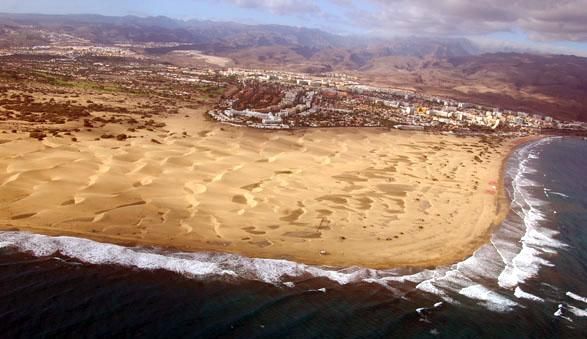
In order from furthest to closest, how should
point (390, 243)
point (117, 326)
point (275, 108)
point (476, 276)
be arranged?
point (275, 108), point (390, 243), point (476, 276), point (117, 326)

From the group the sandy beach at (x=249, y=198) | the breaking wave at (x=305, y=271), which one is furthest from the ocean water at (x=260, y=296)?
the sandy beach at (x=249, y=198)

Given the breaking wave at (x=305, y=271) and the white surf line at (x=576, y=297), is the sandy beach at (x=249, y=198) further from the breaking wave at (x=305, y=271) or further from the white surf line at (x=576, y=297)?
the white surf line at (x=576, y=297)

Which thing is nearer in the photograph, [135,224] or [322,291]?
[322,291]

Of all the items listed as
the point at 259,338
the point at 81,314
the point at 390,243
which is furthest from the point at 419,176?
the point at 81,314

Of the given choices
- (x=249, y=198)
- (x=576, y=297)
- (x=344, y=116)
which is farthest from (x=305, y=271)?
(x=344, y=116)

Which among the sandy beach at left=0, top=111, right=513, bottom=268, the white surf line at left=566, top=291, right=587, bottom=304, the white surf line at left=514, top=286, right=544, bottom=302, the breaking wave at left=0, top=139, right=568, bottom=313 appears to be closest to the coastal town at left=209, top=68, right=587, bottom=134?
the sandy beach at left=0, top=111, right=513, bottom=268

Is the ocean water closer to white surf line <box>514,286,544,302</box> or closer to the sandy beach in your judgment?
white surf line <box>514,286,544,302</box>

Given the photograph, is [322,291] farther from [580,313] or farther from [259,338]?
[580,313]
